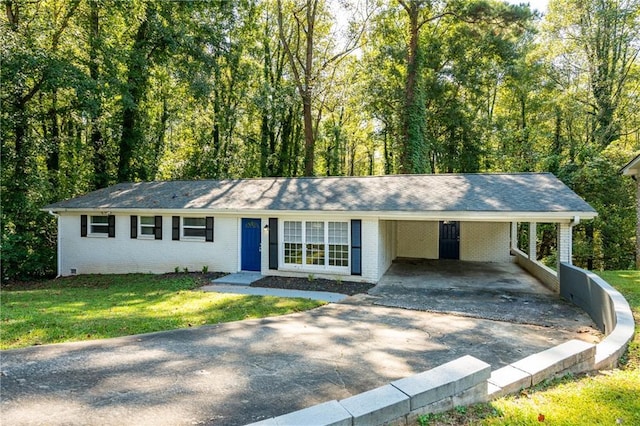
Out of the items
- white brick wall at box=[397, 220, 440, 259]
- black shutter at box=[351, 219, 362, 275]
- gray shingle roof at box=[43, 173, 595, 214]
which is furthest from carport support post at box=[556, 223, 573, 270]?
white brick wall at box=[397, 220, 440, 259]

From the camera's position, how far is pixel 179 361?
5.19m

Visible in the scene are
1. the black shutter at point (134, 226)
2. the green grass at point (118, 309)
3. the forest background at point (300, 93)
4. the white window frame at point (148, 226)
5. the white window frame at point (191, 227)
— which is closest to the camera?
the green grass at point (118, 309)

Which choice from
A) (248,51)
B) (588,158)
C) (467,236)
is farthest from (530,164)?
(248,51)

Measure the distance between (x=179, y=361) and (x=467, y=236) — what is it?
13771 mm

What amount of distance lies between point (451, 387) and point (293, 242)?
29.6 feet

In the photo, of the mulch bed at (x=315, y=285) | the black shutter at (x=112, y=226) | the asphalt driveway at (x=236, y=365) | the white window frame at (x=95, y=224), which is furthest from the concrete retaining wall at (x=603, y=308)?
the white window frame at (x=95, y=224)

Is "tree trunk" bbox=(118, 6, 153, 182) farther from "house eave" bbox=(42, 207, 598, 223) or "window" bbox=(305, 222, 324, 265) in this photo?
"window" bbox=(305, 222, 324, 265)

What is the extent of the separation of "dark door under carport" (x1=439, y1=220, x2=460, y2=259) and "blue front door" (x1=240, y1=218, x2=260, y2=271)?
824 centimetres

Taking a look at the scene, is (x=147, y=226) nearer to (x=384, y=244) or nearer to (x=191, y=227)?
A: (x=191, y=227)

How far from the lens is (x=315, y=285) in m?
11.0

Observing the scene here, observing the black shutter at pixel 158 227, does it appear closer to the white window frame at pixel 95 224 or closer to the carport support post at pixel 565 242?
the white window frame at pixel 95 224

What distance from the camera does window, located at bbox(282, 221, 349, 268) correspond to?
1167cm

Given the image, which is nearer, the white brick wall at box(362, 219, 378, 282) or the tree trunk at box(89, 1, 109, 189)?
the white brick wall at box(362, 219, 378, 282)

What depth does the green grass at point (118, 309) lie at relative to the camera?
655cm
